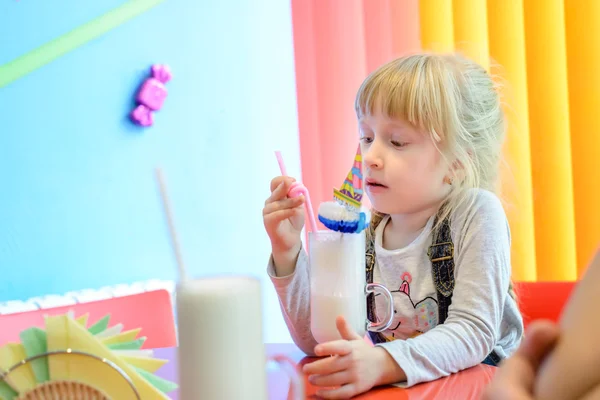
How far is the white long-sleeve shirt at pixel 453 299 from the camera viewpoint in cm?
84

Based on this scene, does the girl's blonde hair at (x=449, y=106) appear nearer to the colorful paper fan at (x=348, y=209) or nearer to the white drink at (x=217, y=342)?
the colorful paper fan at (x=348, y=209)

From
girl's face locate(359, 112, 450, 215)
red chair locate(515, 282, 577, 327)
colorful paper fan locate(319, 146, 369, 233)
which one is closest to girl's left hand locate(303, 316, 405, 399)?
colorful paper fan locate(319, 146, 369, 233)

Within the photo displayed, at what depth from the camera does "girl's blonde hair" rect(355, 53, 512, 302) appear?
1.09 m

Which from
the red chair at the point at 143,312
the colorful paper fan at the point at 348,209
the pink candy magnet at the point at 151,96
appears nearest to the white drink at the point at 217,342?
the colorful paper fan at the point at 348,209

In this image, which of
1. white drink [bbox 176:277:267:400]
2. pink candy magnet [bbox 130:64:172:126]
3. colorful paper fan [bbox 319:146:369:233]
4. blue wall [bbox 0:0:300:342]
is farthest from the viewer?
pink candy magnet [bbox 130:64:172:126]

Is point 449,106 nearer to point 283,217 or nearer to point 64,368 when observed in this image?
point 283,217

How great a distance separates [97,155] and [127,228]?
249 millimetres

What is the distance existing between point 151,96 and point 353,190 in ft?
4.50

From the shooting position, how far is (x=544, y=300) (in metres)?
1.23

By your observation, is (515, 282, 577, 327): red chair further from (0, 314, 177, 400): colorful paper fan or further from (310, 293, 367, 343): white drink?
(0, 314, 177, 400): colorful paper fan

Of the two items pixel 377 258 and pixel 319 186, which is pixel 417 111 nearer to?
pixel 377 258

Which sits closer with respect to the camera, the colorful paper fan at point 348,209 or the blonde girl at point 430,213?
the colorful paper fan at point 348,209

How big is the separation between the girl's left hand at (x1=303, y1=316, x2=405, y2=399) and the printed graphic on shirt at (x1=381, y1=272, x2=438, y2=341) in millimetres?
333

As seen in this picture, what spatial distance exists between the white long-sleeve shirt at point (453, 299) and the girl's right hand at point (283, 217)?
45 mm
